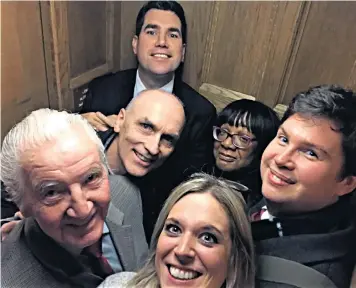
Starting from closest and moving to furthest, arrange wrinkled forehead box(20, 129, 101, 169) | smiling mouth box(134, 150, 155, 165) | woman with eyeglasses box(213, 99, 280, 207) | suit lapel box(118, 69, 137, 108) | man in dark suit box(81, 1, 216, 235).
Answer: wrinkled forehead box(20, 129, 101, 169) → smiling mouth box(134, 150, 155, 165) → woman with eyeglasses box(213, 99, 280, 207) → man in dark suit box(81, 1, 216, 235) → suit lapel box(118, 69, 137, 108)

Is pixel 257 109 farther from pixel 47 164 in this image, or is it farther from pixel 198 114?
pixel 47 164

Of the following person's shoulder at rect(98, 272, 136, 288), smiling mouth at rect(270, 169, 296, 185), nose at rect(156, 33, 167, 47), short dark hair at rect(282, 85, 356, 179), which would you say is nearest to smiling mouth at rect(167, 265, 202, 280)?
person's shoulder at rect(98, 272, 136, 288)

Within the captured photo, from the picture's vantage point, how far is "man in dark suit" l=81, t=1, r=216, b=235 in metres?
1.29

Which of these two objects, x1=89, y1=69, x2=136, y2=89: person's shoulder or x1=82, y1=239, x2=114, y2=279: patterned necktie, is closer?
x1=82, y1=239, x2=114, y2=279: patterned necktie

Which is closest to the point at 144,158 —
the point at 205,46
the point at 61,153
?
the point at 61,153

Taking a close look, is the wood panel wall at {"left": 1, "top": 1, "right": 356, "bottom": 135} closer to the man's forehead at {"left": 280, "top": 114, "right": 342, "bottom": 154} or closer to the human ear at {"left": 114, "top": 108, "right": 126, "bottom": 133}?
the human ear at {"left": 114, "top": 108, "right": 126, "bottom": 133}

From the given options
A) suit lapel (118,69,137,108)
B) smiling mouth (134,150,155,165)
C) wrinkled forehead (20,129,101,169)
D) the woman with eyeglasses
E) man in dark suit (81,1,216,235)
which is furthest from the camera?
suit lapel (118,69,137,108)

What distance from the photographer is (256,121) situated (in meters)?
1.15

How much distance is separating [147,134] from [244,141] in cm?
30

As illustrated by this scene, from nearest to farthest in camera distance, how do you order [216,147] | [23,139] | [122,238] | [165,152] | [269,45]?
[23,139] < [122,238] < [165,152] < [216,147] < [269,45]

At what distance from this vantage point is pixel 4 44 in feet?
3.59

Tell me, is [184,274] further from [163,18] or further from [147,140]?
[163,18]

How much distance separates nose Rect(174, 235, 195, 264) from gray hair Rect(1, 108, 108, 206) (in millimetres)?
302

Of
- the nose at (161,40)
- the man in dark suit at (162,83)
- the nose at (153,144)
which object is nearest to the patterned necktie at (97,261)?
the nose at (153,144)
